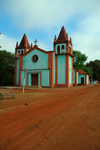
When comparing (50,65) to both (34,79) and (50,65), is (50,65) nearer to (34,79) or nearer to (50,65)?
(50,65)

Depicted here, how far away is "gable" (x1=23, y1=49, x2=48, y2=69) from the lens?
88.5 ft

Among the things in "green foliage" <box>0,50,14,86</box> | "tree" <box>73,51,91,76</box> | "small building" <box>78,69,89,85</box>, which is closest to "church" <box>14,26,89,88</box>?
"green foliage" <box>0,50,14,86</box>

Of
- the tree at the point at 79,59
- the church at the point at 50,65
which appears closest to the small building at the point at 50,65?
the church at the point at 50,65

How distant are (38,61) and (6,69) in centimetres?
1750

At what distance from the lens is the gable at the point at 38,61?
27.0 m

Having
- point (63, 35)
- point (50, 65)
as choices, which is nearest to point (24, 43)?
point (63, 35)

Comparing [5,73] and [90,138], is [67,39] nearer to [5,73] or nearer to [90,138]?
[5,73]

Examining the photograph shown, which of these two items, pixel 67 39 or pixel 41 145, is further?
pixel 67 39

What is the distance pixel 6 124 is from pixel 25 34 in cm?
3139

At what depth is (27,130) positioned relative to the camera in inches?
152

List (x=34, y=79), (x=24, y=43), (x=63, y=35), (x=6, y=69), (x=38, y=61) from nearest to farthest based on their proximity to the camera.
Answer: (x=38, y=61), (x=34, y=79), (x=63, y=35), (x=24, y=43), (x=6, y=69)

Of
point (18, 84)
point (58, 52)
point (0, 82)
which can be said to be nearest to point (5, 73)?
point (0, 82)

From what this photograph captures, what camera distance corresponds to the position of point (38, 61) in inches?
1094

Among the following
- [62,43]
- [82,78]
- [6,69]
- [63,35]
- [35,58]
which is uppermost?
[63,35]
